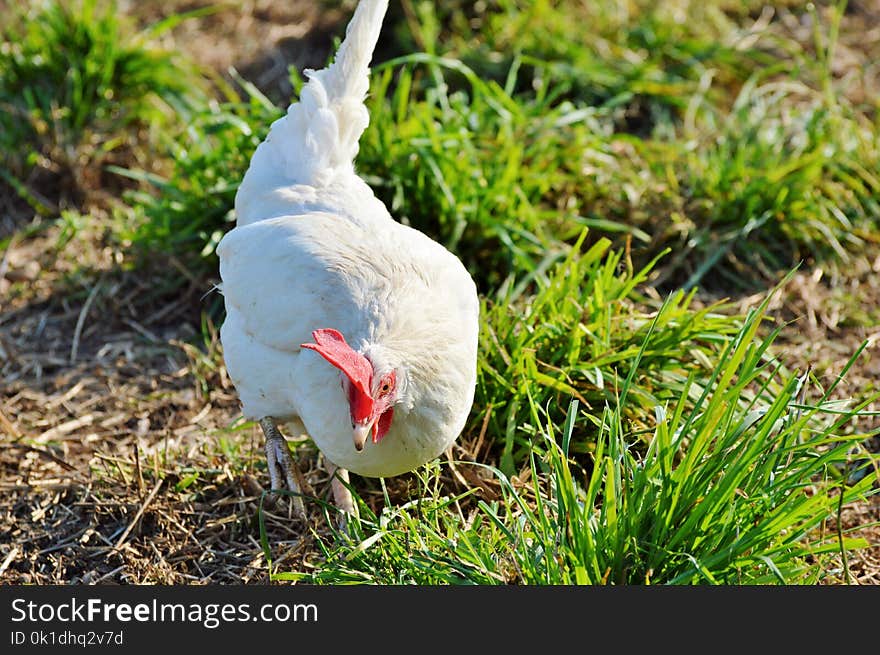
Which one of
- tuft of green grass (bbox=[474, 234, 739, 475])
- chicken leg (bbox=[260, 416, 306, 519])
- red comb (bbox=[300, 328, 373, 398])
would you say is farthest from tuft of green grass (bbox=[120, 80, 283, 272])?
red comb (bbox=[300, 328, 373, 398])

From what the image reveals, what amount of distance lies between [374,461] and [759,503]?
3.31ft

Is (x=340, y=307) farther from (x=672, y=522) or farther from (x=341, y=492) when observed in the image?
(x=672, y=522)

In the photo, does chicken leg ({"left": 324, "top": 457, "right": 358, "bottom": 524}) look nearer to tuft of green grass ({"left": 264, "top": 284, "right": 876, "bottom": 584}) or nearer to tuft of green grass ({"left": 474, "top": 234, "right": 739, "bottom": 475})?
tuft of green grass ({"left": 264, "top": 284, "right": 876, "bottom": 584})

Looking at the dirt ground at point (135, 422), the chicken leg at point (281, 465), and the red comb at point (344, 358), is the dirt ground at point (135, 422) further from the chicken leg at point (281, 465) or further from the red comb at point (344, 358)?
the red comb at point (344, 358)

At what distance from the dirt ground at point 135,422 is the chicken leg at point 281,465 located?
A: 0.08 meters

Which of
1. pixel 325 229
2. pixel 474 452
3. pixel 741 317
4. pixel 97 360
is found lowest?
pixel 97 360

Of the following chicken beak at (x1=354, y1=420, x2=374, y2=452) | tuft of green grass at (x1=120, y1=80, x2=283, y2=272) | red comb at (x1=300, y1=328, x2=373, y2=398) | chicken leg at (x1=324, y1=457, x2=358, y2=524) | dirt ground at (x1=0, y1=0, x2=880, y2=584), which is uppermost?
red comb at (x1=300, y1=328, x2=373, y2=398)

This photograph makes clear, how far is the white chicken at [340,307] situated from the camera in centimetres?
275

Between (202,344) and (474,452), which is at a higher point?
(474,452)

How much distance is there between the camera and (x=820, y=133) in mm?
4773

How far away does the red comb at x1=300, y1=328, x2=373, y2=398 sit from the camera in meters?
2.52

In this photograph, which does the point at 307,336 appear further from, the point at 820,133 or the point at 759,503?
the point at 820,133

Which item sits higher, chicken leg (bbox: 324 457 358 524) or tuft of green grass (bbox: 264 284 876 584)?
tuft of green grass (bbox: 264 284 876 584)

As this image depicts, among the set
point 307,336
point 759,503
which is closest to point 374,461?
point 307,336
